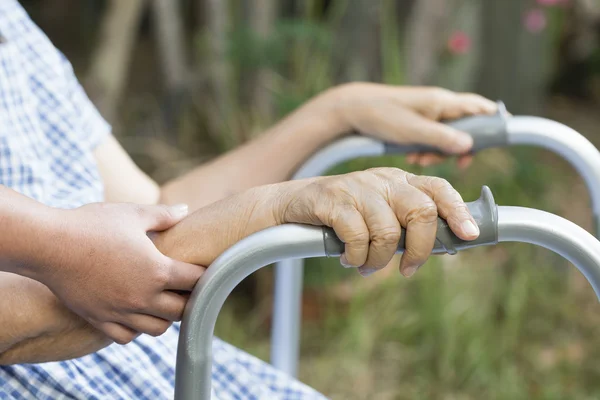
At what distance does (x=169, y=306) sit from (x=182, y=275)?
3 centimetres

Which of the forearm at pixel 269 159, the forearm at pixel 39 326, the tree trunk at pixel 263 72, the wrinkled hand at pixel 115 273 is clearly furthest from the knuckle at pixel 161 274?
the tree trunk at pixel 263 72

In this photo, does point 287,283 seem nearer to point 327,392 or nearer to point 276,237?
point 276,237

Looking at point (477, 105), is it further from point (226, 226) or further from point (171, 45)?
point (171, 45)

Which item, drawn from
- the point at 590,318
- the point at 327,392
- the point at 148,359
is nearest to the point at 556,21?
the point at 590,318

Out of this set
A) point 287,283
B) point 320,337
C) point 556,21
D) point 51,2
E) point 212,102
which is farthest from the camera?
point 51,2

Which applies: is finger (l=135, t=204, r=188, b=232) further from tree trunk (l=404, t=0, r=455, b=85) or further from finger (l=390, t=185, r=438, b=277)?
tree trunk (l=404, t=0, r=455, b=85)

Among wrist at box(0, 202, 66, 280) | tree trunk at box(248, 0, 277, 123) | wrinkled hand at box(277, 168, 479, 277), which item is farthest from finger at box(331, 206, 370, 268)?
tree trunk at box(248, 0, 277, 123)

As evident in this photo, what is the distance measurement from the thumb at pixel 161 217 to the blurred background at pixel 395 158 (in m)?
1.35

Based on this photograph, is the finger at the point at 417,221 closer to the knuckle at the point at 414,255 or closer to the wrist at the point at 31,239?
the knuckle at the point at 414,255

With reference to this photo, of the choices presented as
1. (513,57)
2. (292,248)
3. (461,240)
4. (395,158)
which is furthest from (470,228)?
(513,57)

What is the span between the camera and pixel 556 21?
318 centimetres

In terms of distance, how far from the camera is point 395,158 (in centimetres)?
213

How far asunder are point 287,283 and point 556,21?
247 centimetres

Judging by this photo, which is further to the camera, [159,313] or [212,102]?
[212,102]
